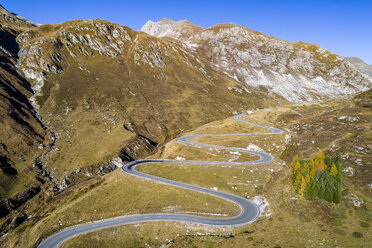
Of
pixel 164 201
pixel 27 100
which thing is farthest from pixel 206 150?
pixel 27 100

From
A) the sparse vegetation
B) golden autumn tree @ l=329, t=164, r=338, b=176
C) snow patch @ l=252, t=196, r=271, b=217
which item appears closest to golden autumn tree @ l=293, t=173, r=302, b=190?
the sparse vegetation

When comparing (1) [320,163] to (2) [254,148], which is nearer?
(1) [320,163]

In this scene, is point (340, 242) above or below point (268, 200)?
below

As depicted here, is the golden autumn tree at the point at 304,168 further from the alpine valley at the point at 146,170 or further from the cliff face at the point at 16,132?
the cliff face at the point at 16,132

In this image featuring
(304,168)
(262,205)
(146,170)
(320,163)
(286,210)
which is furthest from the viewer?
(146,170)

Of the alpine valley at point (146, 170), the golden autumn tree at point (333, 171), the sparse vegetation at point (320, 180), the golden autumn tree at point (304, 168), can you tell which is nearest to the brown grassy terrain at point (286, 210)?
the alpine valley at point (146, 170)

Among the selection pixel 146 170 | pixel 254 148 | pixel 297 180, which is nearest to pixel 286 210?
pixel 297 180

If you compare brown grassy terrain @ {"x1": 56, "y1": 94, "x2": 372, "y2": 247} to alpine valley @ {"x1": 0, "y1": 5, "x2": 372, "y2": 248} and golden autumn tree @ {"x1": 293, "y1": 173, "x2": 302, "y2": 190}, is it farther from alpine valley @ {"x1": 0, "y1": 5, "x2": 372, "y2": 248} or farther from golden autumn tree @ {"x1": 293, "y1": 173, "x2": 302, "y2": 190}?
golden autumn tree @ {"x1": 293, "y1": 173, "x2": 302, "y2": 190}

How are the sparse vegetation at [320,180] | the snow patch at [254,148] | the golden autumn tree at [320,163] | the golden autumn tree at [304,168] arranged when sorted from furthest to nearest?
the snow patch at [254,148] → the golden autumn tree at [304,168] → the golden autumn tree at [320,163] → the sparse vegetation at [320,180]

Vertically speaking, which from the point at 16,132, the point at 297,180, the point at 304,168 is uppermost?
the point at 16,132

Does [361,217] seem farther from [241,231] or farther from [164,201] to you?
[164,201]

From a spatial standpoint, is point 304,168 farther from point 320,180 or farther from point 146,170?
point 146,170
